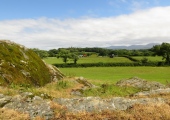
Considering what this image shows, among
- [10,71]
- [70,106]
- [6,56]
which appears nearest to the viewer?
[70,106]

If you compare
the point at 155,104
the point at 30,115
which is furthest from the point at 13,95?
the point at 155,104

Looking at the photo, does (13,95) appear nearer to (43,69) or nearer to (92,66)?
(43,69)

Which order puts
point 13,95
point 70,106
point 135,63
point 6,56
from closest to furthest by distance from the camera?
point 70,106
point 13,95
point 6,56
point 135,63

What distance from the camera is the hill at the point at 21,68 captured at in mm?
18250

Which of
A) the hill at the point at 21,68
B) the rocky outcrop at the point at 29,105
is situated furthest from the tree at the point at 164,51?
the rocky outcrop at the point at 29,105

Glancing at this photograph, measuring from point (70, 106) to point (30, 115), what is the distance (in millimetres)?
1998

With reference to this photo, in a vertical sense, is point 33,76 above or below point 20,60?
below

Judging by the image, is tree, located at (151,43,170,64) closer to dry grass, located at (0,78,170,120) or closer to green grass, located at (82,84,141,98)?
green grass, located at (82,84,141,98)

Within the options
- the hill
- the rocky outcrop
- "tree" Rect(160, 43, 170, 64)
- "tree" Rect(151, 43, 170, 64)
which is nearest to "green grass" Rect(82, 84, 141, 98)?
the hill

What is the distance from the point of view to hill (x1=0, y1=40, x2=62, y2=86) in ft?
59.9

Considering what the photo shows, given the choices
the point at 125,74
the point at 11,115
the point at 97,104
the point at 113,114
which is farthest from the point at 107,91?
the point at 125,74

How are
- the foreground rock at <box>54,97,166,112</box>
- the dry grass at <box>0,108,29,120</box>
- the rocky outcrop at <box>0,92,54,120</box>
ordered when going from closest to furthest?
the dry grass at <box>0,108,29,120</box>
the rocky outcrop at <box>0,92,54,120</box>
the foreground rock at <box>54,97,166,112</box>

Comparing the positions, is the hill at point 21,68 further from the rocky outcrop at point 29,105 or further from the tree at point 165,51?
the tree at point 165,51

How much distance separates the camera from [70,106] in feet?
34.0
